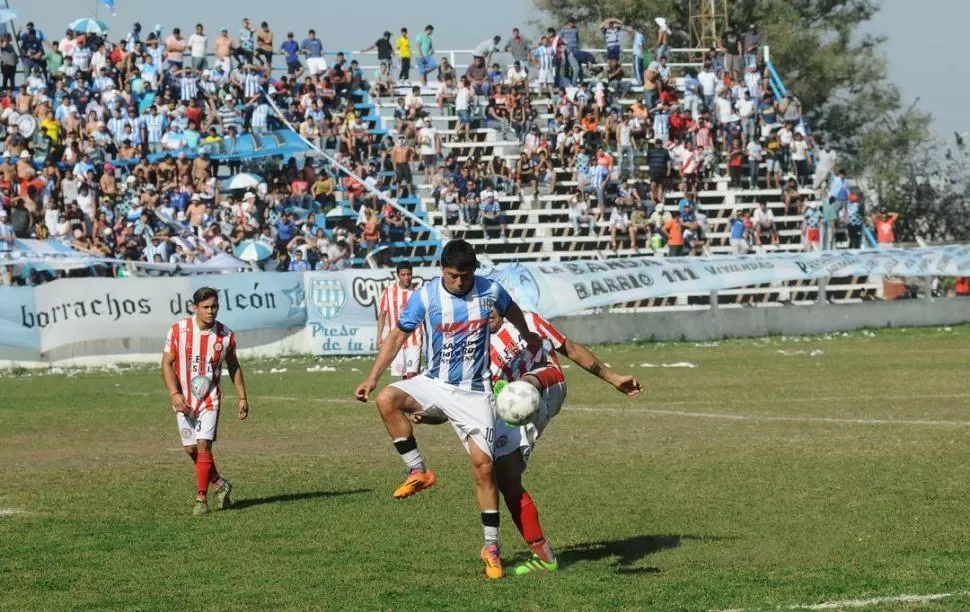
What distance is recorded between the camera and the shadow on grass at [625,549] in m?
9.76

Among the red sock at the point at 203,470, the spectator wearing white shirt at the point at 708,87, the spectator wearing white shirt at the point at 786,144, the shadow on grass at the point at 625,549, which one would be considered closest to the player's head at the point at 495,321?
the shadow on grass at the point at 625,549

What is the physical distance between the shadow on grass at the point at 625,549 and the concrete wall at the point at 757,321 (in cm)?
2188

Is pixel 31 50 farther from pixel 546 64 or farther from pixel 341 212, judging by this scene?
pixel 546 64

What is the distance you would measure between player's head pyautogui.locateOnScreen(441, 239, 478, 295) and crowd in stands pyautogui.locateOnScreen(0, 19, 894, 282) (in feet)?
84.2

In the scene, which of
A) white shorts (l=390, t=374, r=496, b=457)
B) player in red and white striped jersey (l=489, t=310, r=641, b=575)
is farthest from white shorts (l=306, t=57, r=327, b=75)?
white shorts (l=390, t=374, r=496, b=457)

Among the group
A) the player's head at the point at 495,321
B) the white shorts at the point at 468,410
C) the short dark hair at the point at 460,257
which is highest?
the short dark hair at the point at 460,257

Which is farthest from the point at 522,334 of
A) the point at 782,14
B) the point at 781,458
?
the point at 782,14

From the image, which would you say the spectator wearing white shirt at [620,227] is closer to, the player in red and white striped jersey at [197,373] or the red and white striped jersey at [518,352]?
the player in red and white striped jersey at [197,373]

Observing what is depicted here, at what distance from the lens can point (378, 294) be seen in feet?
105

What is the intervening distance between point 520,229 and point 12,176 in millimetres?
12283

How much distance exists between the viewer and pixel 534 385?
1004cm

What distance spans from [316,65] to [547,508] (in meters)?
32.3

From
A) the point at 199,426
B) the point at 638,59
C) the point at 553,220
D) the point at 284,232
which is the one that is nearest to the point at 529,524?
the point at 199,426

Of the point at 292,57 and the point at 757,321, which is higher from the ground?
the point at 292,57
